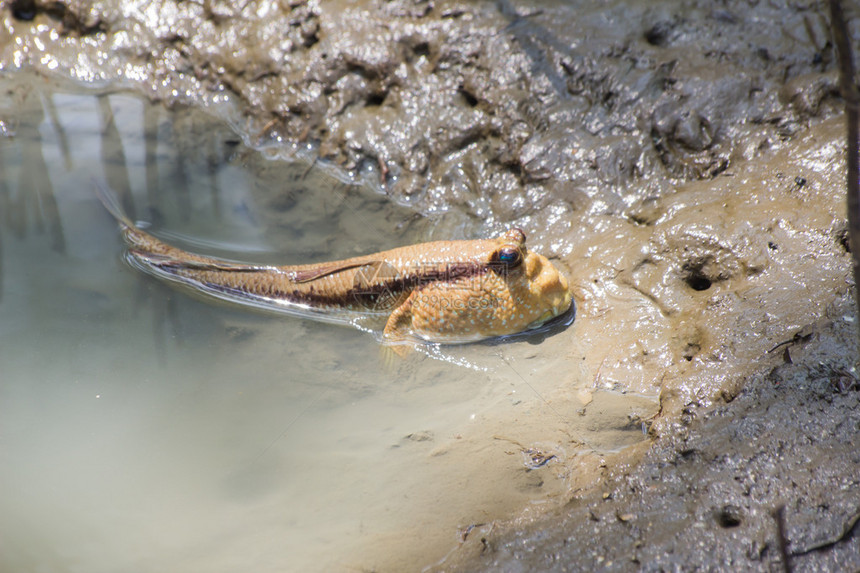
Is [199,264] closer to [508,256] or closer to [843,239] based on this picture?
[508,256]

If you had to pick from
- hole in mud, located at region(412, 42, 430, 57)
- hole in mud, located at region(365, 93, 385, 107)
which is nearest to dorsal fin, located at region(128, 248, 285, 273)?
hole in mud, located at region(365, 93, 385, 107)

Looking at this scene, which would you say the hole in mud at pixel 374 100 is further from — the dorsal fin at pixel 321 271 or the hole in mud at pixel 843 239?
the hole in mud at pixel 843 239

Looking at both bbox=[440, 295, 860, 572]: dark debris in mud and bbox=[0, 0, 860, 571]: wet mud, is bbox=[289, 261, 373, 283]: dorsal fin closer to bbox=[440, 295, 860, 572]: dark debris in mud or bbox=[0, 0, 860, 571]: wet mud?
bbox=[0, 0, 860, 571]: wet mud

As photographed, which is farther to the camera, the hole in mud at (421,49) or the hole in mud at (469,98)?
the hole in mud at (421,49)

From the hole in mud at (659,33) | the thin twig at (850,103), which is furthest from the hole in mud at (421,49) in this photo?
the thin twig at (850,103)

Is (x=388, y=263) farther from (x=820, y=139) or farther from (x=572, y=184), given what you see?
(x=820, y=139)

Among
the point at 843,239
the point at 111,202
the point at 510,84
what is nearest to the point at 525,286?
the point at 843,239

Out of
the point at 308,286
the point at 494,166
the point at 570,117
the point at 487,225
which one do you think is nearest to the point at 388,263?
the point at 308,286
